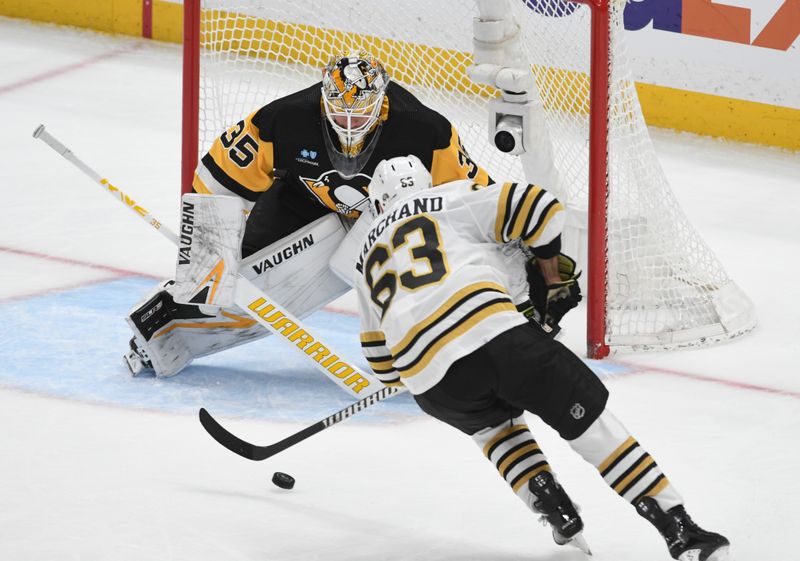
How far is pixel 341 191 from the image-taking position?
163 inches

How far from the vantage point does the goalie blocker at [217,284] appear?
13.4ft

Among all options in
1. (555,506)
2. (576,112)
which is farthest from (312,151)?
(555,506)

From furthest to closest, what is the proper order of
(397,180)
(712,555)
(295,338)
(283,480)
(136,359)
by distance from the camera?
(136,359)
(295,338)
(283,480)
(397,180)
(712,555)

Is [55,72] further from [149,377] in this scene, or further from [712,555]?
[712,555]

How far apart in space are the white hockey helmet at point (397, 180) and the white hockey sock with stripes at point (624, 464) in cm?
60

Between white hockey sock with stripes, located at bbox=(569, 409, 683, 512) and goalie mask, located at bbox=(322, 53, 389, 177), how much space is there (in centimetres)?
132

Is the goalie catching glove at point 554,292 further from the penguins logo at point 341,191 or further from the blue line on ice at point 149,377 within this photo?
the penguins logo at point 341,191

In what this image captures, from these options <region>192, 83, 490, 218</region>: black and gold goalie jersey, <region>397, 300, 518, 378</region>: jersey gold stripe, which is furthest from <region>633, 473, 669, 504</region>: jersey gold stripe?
<region>192, 83, 490, 218</region>: black and gold goalie jersey

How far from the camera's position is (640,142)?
4.63 meters

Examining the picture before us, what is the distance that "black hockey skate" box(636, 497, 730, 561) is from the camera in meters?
2.84

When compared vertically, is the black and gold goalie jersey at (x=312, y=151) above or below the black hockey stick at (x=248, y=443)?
above

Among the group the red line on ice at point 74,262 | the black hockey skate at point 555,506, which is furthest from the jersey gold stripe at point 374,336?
the red line on ice at point 74,262

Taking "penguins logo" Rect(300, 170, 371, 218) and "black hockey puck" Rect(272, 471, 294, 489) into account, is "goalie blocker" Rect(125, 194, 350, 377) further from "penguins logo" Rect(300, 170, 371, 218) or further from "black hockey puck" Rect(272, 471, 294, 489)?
"black hockey puck" Rect(272, 471, 294, 489)

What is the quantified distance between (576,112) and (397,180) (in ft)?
6.56
